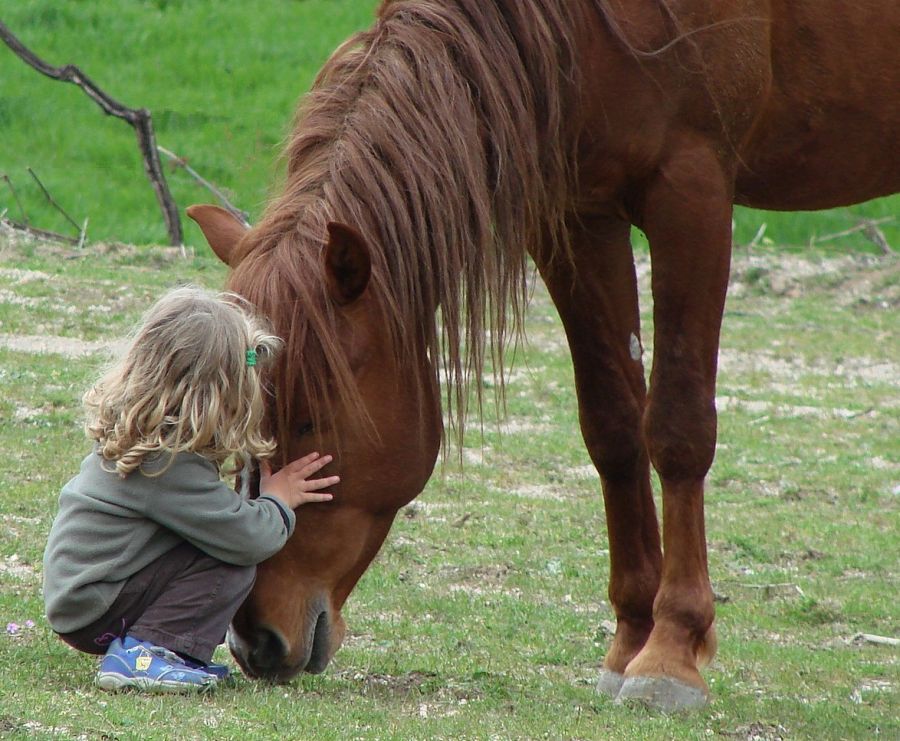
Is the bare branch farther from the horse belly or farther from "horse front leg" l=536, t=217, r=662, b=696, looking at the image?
the horse belly

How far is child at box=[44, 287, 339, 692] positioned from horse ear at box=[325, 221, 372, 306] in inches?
7.2

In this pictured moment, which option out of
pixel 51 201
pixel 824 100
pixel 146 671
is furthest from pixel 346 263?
pixel 51 201

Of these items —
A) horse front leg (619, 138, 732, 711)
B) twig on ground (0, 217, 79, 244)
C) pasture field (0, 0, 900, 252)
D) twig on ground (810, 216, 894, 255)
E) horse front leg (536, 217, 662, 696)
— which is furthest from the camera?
pasture field (0, 0, 900, 252)

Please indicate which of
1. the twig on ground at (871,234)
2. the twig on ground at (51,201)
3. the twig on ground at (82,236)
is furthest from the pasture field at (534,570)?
the twig on ground at (871,234)

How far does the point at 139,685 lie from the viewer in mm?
2719

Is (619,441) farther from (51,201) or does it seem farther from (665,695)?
(51,201)

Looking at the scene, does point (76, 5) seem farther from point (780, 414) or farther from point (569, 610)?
point (569, 610)

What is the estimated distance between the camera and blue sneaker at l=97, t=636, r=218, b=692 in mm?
2727

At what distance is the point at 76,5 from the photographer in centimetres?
1556

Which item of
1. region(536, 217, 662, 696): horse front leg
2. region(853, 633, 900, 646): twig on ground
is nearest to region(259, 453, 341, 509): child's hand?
region(536, 217, 662, 696): horse front leg

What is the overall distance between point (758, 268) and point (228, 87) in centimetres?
654

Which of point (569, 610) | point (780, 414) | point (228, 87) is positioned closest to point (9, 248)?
point (228, 87)

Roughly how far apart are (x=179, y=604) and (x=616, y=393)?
4.73 ft

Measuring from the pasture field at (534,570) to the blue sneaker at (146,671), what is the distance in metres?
0.05
